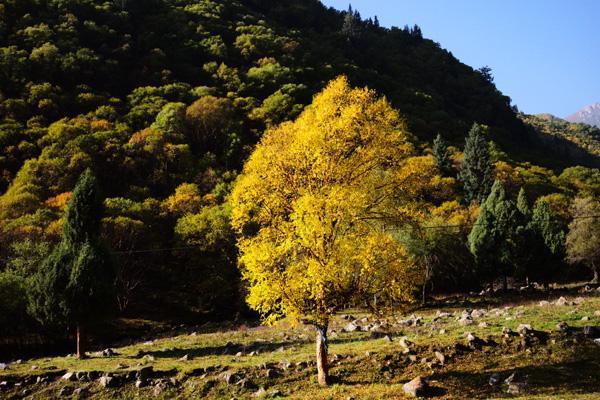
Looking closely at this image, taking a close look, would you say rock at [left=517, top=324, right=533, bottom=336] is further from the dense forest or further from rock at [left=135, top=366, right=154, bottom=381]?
rock at [left=135, top=366, right=154, bottom=381]

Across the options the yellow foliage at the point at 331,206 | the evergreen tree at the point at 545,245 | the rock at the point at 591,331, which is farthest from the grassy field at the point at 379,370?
the evergreen tree at the point at 545,245

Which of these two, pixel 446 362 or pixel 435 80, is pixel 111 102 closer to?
pixel 446 362

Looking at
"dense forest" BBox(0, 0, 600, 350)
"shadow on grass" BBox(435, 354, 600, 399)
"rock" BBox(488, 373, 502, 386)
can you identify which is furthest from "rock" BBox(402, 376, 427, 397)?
"dense forest" BBox(0, 0, 600, 350)

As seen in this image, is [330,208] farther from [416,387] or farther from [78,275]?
[78,275]

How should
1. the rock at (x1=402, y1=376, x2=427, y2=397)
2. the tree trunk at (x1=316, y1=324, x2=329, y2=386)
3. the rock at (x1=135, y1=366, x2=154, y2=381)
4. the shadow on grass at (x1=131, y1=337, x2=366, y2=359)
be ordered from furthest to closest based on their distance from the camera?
the shadow on grass at (x1=131, y1=337, x2=366, y2=359) < the rock at (x1=135, y1=366, x2=154, y2=381) < the tree trunk at (x1=316, y1=324, x2=329, y2=386) < the rock at (x1=402, y1=376, x2=427, y2=397)

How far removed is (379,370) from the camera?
16031 millimetres

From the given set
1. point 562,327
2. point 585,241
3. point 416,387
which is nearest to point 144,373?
point 416,387

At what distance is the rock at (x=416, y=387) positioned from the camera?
44.2 ft

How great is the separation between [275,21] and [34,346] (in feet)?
411

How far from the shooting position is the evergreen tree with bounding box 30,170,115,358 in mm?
25219

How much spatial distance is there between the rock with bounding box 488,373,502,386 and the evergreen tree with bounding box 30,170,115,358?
20.9 meters

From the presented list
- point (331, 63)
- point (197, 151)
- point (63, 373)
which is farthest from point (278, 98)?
point (63, 373)

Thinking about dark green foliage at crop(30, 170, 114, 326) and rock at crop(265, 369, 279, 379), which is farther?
dark green foliage at crop(30, 170, 114, 326)

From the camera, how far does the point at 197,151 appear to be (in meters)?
74.2
